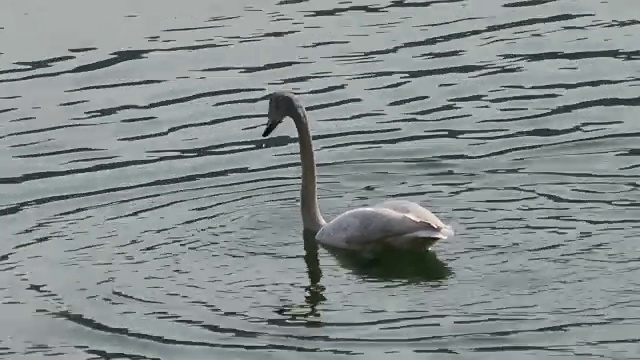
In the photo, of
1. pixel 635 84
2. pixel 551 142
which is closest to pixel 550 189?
pixel 551 142

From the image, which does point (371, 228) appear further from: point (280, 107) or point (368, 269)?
point (280, 107)

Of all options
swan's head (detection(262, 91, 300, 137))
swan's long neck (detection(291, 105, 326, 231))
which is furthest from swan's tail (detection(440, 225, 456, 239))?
swan's head (detection(262, 91, 300, 137))

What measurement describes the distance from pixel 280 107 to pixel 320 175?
1.32 metres

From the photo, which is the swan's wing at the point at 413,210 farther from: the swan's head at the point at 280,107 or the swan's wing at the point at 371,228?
the swan's head at the point at 280,107

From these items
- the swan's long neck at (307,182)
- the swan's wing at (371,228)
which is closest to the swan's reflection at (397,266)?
the swan's wing at (371,228)

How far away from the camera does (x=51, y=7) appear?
894 inches

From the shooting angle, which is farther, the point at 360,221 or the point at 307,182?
the point at 307,182

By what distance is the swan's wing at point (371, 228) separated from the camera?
14.5 metres

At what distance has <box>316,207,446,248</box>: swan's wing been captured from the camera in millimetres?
14547

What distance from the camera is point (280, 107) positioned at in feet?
51.2

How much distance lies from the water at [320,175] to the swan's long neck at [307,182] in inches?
7.4

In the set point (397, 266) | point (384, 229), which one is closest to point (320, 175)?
point (384, 229)

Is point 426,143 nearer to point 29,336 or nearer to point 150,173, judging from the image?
point 150,173

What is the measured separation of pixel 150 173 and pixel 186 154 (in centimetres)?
58
